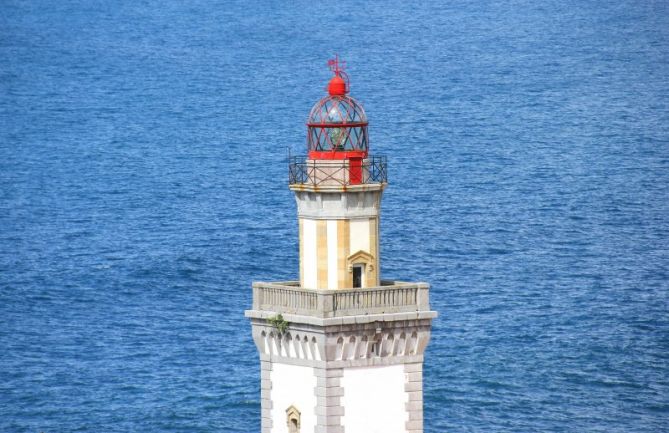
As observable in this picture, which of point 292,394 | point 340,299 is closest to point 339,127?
point 340,299

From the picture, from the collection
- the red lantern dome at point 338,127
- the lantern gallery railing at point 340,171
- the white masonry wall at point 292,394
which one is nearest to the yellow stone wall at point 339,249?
the lantern gallery railing at point 340,171

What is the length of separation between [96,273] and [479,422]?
64.7 metres

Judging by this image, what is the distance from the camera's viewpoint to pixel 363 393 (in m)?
76.2

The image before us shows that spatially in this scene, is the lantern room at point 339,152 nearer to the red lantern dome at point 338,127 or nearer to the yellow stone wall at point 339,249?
the red lantern dome at point 338,127

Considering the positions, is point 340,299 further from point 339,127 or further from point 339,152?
point 339,127

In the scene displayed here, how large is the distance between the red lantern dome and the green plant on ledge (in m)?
5.05

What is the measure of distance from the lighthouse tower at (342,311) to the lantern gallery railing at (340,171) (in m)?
0.03

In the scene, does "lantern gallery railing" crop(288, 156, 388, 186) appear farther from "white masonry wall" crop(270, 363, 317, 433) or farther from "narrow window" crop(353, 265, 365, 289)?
"white masonry wall" crop(270, 363, 317, 433)

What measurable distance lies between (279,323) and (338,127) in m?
6.30

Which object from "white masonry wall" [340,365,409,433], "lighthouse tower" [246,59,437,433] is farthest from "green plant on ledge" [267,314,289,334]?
"white masonry wall" [340,365,409,433]

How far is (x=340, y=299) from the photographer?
75438 millimetres

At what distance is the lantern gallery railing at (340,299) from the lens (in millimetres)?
75312

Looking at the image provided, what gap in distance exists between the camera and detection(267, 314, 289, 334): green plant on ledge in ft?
251

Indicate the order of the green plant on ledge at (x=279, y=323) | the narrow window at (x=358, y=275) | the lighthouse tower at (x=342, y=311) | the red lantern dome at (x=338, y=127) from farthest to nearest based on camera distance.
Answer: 1. the narrow window at (x=358, y=275)
2. the green plant on ledge at (x=279, y=323)
3. the red lantern dome at (x=338, y=127)
4. the lighthouse tower at (x=342, y=311)
